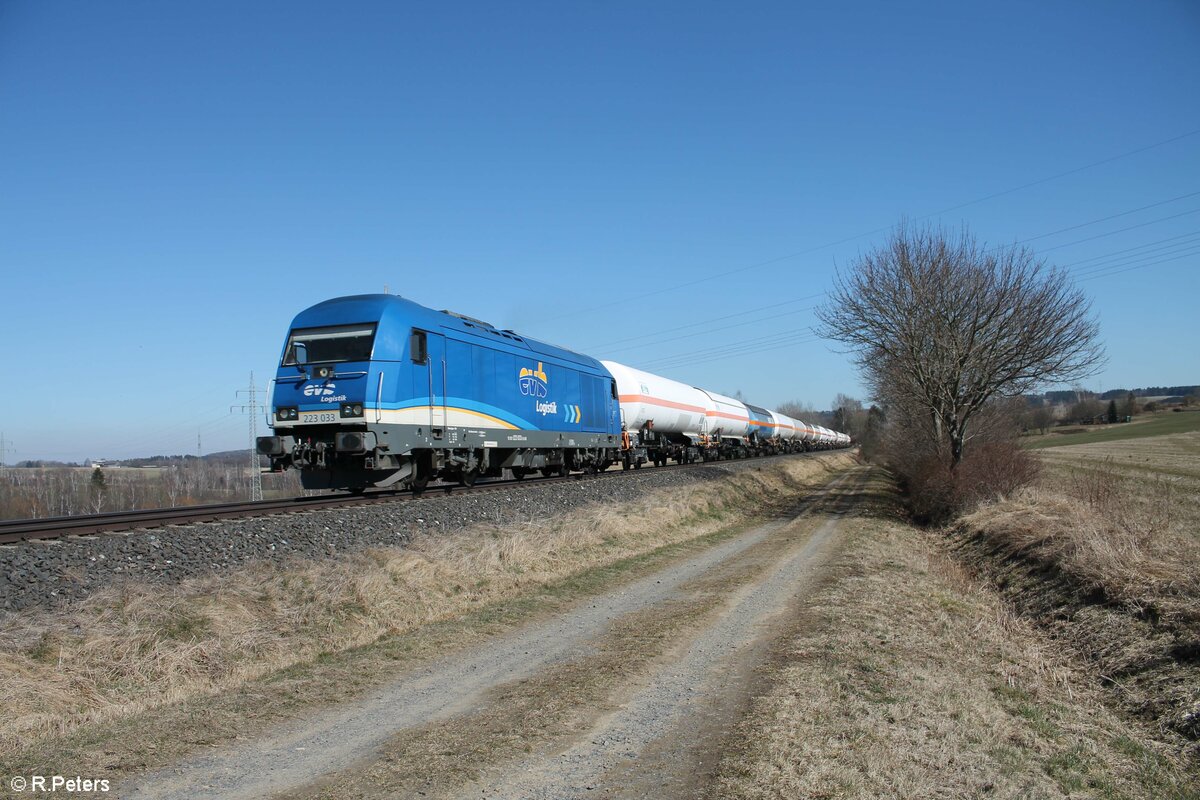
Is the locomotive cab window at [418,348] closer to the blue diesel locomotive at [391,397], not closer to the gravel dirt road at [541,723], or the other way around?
the blue diesel locomotive at [391,397]

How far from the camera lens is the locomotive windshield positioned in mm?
14773

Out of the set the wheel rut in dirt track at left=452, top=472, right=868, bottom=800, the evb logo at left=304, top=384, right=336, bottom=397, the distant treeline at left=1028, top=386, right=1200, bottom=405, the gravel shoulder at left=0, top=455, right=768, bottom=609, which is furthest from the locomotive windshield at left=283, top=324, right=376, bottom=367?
the distant treeline at left=1028, top=386, right=1200, bottom=405

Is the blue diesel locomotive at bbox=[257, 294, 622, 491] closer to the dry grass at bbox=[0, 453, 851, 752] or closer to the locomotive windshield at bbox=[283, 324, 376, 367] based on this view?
the locomotive windshield at bbox=[283, 324, 376, 367]

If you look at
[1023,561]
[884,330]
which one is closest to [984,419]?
[884,330]

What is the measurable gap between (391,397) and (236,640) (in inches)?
314

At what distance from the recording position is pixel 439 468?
1728 centimetres

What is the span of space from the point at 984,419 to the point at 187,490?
57.8 m

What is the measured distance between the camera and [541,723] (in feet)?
18.2

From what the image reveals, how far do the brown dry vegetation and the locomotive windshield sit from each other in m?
12.5

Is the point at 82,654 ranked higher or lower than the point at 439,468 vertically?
lower

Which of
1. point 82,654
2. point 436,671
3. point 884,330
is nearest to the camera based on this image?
point 82,654

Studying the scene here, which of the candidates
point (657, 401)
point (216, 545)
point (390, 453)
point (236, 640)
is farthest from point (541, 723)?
point (657, 401)

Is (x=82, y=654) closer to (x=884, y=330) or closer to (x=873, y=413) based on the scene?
(x=884, y=330)

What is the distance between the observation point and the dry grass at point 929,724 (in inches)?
182
